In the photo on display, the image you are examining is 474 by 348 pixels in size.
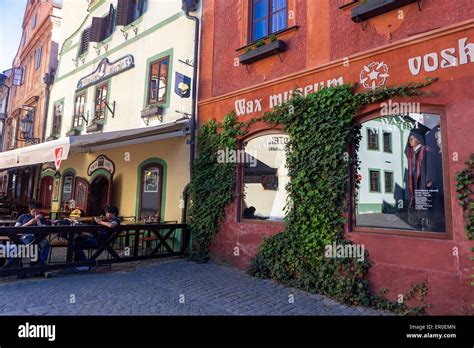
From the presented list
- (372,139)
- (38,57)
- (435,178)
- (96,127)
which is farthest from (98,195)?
(435,178)

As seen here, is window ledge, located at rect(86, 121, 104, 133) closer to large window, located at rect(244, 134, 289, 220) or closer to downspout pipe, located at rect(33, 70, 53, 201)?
downspout pipe, located at rect(33, 70, 53, 201)

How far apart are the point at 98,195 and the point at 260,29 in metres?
8.45

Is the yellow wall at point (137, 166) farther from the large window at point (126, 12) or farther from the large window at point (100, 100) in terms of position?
the large window at point (126, 12)

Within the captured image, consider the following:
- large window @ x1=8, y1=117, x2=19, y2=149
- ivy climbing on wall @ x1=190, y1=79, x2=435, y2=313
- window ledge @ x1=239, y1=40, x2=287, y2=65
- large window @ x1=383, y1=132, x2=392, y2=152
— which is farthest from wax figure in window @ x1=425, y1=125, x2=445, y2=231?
large window @ x1=8, y1=117, x2=19, y2=149

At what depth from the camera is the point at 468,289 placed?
4238 mm

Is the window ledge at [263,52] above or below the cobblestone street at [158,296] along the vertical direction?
above

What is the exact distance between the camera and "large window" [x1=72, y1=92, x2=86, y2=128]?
13.7 metres

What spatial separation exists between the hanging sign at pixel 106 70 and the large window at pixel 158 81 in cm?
128

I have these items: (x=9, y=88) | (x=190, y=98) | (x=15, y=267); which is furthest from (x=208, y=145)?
(x=9, y=88)

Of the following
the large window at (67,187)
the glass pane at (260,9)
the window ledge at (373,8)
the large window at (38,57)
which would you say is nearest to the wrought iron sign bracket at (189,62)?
the glass pane at (260,9)

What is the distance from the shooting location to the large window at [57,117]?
49.9 feet

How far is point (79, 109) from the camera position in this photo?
45.6 ft

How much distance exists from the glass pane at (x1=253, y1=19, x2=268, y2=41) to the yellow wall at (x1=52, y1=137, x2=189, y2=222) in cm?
318

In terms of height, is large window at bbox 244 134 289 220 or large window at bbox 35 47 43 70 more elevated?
large window at bbox 35 47 43 70
